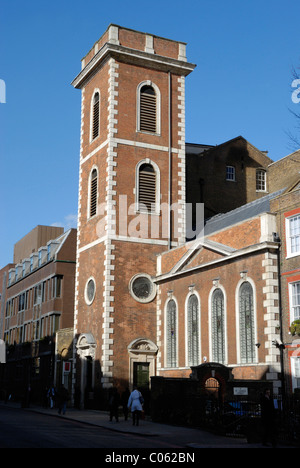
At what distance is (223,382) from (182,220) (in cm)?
1331

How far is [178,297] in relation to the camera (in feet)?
107

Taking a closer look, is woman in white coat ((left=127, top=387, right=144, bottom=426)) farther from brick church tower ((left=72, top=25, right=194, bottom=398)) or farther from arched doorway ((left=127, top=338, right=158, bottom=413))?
arched doorway ((left=127, top=338, right=158, bottom=413))

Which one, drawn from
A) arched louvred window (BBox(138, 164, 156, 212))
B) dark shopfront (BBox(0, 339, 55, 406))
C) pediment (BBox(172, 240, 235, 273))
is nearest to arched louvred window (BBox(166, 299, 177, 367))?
pediment (BBox(172, 240, 235, 273))

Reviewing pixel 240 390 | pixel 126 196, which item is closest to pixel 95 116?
pixel 126 196

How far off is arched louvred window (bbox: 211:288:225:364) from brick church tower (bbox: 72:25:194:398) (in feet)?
18.3

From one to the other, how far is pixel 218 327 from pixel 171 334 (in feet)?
15.1

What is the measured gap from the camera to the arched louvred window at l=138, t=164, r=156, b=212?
116ft

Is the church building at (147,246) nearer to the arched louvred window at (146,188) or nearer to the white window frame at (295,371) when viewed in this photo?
the arched louvred window at (146,188)

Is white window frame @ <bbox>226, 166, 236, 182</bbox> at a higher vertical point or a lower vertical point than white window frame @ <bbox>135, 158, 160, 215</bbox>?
higher

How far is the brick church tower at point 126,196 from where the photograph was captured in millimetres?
33281

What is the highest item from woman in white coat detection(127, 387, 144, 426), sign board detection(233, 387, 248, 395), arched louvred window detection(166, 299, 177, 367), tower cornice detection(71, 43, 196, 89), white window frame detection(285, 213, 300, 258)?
tower cornice detection(71, 43, 196, 89)

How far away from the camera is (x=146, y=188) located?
118 feet

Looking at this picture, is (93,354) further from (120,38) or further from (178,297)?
(120,38)

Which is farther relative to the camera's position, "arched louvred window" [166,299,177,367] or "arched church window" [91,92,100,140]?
"arched church window" [91,92,100,140]
